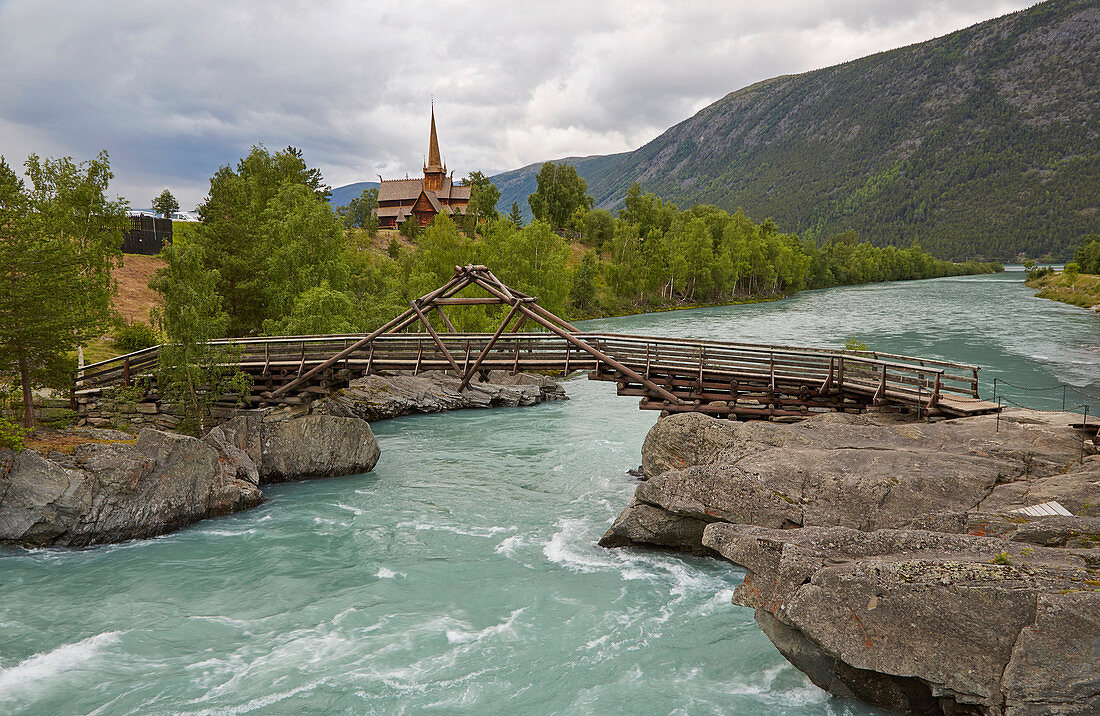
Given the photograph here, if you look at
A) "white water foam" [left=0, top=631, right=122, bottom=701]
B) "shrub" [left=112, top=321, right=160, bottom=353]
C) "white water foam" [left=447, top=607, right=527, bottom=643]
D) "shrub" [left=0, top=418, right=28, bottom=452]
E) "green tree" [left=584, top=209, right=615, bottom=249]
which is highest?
"green tree" [left=584, top=209, right=615, bottom=249]

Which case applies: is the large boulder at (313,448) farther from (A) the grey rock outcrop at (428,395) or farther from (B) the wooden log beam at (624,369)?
(B) the wooden log beam at (624,369)

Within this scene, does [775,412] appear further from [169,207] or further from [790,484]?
[169,207]

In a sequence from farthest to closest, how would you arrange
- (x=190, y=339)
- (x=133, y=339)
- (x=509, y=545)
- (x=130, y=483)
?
(x=133, y=339) → (x=190, y=339) → (x=130, y=483) → (x=509, y=545)

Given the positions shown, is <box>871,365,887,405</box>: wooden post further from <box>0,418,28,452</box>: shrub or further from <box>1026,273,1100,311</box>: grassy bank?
<box>1026,273,1100,311</box>: grassy bank

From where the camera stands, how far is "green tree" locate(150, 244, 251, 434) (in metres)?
25.2

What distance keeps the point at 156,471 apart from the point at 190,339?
6.97 m

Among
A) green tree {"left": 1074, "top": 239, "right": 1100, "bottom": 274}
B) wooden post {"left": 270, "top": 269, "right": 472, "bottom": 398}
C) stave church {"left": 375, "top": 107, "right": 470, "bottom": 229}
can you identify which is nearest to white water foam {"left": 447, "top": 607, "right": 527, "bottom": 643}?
wooden post {"left": 270, "top": 269, "right": 472, "bottom": 398}

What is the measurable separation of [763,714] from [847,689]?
1.53 metres

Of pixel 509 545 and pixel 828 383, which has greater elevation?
pixel 828 383

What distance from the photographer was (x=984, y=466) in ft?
48.5

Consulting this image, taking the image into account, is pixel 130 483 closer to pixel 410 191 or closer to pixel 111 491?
pixel 111 491

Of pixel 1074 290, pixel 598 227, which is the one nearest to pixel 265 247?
pixel 598 227

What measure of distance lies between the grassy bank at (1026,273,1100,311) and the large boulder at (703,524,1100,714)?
90.1m

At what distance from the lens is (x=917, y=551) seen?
1095cm
